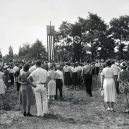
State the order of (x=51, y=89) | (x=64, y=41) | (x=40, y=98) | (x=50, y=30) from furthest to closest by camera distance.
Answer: (x=64, y=41) < (x=50, y=30) < (x=51, y=89) < (x=40, y=98)

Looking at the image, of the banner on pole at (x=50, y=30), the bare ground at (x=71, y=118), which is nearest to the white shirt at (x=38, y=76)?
the bare ground at (x=71, y=118)

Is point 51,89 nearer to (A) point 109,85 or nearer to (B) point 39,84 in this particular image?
(A) point 109,85

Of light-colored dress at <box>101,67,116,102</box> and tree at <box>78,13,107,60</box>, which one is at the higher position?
tree at <box>78,13,107,60</box>

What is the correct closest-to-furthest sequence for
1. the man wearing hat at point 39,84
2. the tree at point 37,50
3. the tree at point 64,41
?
the man wearing hat at point 39,84
the tree at point 64,41
the tree at point 37,50

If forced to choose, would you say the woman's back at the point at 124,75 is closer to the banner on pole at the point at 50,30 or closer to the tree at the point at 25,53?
the banner on pole at the point at 50,30

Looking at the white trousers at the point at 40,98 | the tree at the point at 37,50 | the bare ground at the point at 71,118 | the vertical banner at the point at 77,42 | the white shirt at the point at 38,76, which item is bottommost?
the bare ground at the point at 71,118

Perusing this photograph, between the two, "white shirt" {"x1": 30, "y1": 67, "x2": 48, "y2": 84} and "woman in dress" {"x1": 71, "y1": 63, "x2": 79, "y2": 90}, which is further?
"woman in dress" {"x1": 71, "y1": 63, "x2": 79, "y2": 90}

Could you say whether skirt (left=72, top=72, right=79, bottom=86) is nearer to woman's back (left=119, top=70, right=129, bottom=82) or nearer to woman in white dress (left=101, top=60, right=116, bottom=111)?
woman in white dress (left=101, top=60, right=116, bottom=111)

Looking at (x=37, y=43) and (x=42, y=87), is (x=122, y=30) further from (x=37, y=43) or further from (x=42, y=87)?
(x=42, y=87)

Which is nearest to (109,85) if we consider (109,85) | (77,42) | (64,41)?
(109,85)

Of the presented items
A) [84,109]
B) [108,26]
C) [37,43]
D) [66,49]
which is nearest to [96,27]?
[108,26]

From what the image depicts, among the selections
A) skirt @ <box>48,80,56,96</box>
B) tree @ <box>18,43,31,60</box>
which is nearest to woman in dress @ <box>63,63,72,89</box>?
skirt @ <box>48,80,56,96</box>

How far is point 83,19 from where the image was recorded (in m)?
78.0

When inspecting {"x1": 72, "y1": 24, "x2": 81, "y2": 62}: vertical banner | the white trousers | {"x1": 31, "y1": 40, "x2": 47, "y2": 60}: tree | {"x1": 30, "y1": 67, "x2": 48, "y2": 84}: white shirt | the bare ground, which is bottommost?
the bare ground
